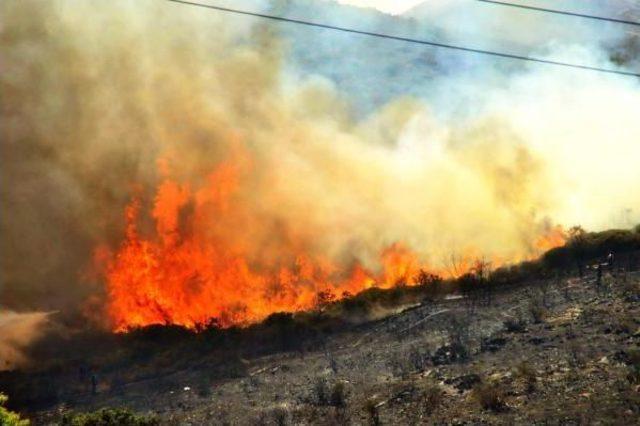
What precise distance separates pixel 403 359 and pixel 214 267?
52.3 feet

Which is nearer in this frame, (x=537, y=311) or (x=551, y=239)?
(x=537, y=311)

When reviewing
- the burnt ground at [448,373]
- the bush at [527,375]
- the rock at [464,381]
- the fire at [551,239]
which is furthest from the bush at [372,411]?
the fire at [551,239]

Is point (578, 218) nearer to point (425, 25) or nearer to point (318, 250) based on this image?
point (318, 250)

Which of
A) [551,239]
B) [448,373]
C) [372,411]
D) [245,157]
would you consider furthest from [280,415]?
[245,157]

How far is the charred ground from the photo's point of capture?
20297 millimetres

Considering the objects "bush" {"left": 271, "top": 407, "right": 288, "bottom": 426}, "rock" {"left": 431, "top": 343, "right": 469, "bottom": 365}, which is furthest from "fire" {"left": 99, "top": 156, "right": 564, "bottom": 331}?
"bush" {"left": 271, "top": 407, "right": 288, "bottom": 426}

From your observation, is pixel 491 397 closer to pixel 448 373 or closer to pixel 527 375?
pixel 527 375

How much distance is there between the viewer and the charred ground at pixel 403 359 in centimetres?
2030

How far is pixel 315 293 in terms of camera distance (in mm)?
35750

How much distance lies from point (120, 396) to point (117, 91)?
25036 mm

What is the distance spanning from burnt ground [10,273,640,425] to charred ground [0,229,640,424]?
2.6 inches

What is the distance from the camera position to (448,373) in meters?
22.8

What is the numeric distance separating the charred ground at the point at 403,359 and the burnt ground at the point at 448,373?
2.6 inches

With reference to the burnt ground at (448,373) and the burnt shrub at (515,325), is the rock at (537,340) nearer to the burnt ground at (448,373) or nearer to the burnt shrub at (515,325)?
the burnt ground at (448,373)
